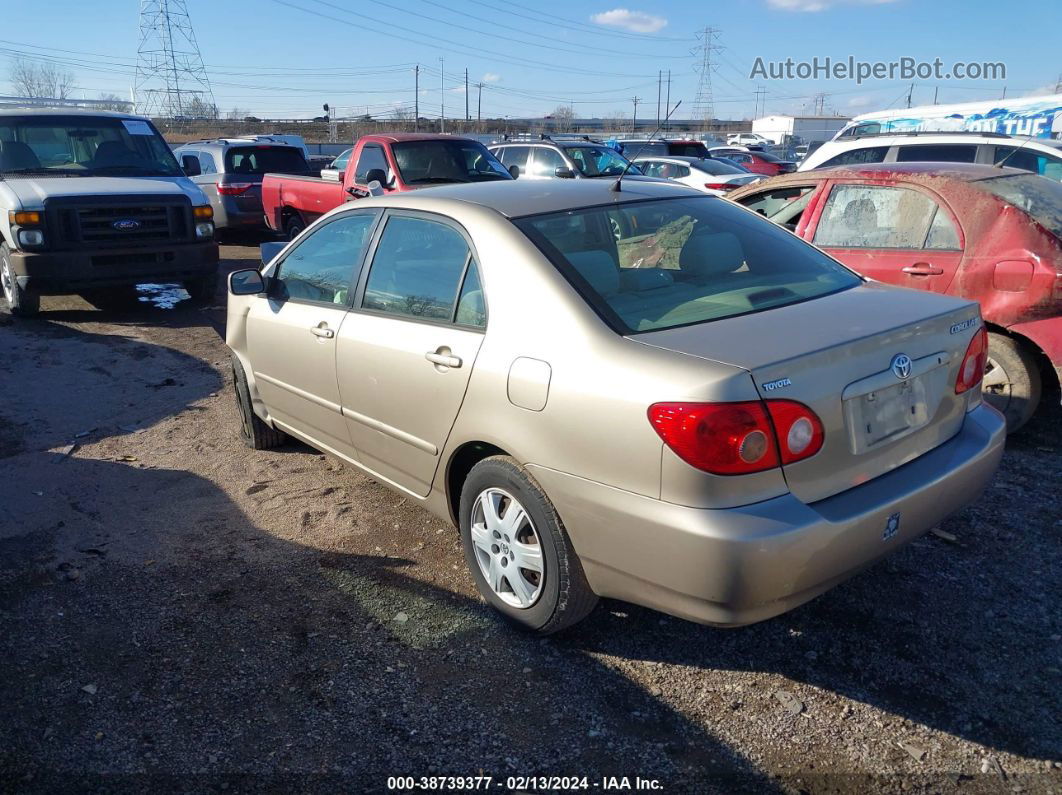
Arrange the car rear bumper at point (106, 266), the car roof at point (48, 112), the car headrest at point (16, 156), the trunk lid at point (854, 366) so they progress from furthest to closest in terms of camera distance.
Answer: the car roof at point (48, 112) < the car headrest at point (16, 156) < the car rear bumper at point (106, 266) < the trunk lid at point (854, 366)

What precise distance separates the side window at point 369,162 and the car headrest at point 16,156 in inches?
149

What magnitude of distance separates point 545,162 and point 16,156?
8179mm

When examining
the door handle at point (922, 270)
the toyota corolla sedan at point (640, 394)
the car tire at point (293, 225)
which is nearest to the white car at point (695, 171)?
the car tire at point (293, 225)

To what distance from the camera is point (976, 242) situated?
496 cm

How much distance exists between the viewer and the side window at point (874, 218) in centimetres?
529

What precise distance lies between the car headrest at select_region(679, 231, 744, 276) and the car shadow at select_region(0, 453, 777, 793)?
155 cm

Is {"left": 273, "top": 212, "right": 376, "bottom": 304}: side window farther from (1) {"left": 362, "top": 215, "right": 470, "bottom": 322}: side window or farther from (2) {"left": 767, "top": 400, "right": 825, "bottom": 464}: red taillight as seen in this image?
(2) {"left": 767, "top": 400, "right": 825, "bottom": 464}: red taillight

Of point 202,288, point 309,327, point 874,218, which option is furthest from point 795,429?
point 202,288

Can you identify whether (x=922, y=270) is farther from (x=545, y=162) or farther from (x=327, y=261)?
(x=545, y=162)

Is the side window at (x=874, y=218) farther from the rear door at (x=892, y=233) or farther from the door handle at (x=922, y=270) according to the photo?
the door handle at (x=922, y=270)

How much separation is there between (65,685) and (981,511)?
Answer: 13.9 feet

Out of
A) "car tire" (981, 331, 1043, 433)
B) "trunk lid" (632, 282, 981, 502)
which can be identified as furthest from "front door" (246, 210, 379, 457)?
"car tire" (981, 331, 1043, 433)

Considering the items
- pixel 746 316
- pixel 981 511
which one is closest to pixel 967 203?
pixel 981 511

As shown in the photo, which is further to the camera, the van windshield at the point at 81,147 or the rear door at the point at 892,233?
the van windshield at the point at 81,147
